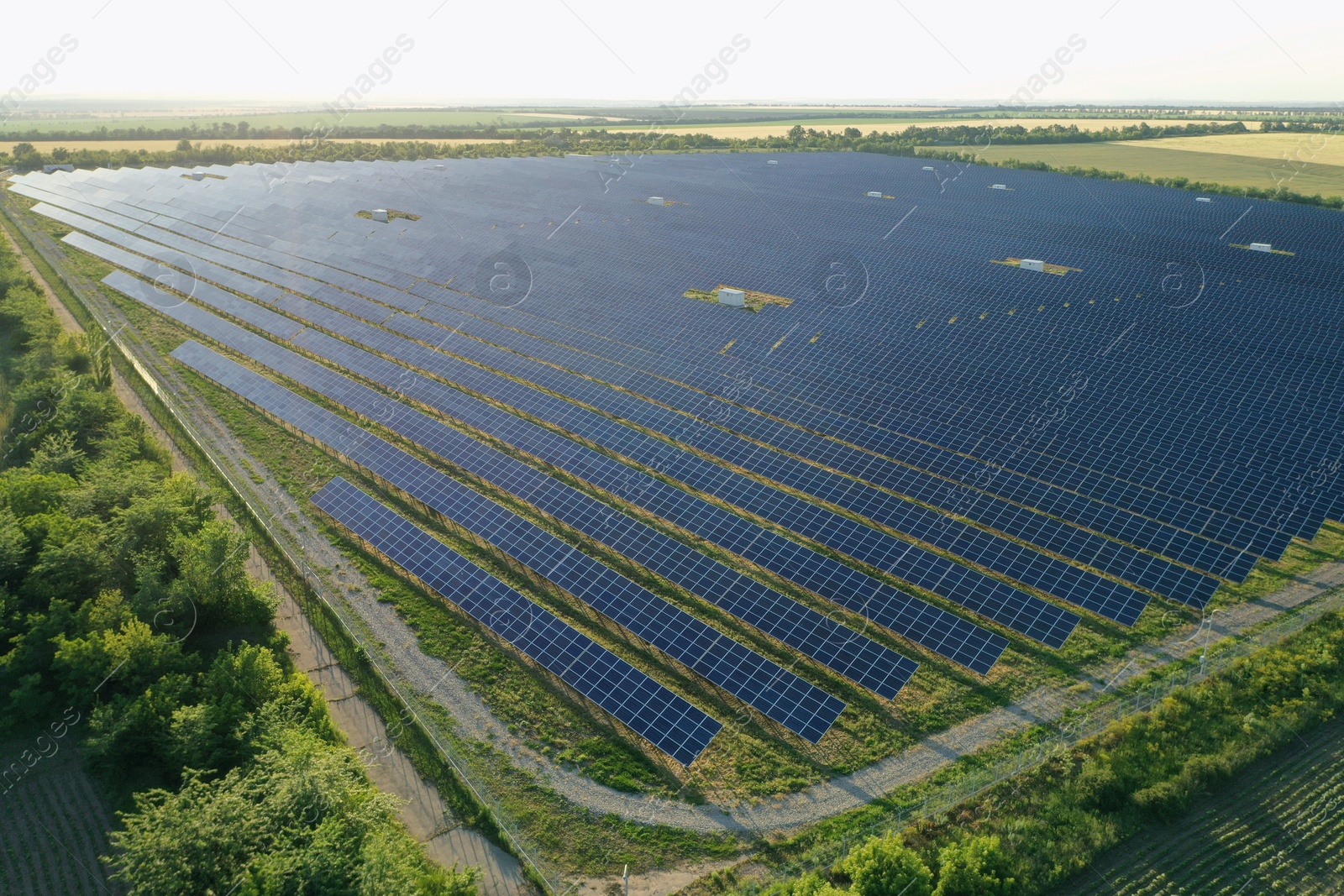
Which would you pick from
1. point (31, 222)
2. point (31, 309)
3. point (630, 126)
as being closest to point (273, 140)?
point (31, 222)

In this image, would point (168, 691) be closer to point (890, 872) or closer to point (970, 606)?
point (890, 872)

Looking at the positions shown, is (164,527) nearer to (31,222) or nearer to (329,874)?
(329,874)

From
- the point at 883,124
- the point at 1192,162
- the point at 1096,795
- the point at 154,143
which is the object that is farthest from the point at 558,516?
the point at 883,124

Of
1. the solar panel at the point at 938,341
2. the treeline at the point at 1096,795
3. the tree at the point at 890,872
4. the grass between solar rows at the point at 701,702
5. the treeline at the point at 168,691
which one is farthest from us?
the solar panel at the point at 938,341

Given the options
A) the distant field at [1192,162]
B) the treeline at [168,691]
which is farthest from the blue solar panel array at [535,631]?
the distant field at [1192,162]

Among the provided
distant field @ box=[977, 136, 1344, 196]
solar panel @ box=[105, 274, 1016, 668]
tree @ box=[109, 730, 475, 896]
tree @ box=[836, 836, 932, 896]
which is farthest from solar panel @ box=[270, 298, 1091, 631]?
distant field @ box=[977, 136, 1344, 196]

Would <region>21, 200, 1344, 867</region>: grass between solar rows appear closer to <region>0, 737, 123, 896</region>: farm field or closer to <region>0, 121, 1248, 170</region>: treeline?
<region>0, 737, 123, 896</region>: farm field

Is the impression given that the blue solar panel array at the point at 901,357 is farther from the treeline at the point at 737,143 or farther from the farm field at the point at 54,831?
the treeline at the point at 737,143
